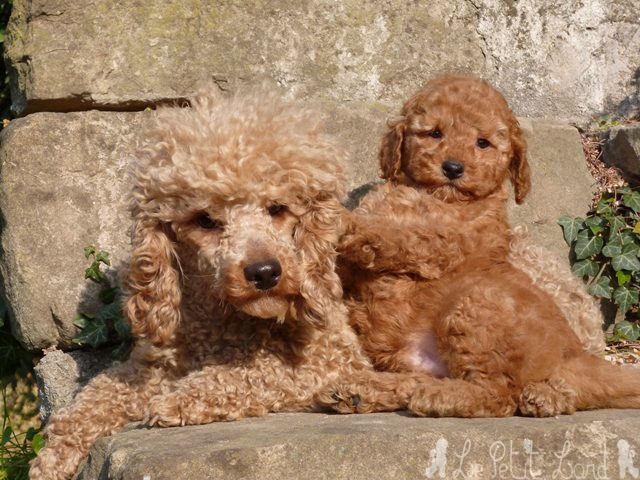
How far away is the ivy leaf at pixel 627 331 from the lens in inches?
242

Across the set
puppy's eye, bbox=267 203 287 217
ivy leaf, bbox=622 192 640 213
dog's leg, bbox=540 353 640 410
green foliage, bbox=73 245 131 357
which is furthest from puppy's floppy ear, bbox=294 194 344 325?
ivy leaf, bbox=622 192 640 213

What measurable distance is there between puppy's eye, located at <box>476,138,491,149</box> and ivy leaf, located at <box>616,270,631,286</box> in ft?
6.05

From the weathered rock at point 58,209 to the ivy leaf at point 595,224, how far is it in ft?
10.8

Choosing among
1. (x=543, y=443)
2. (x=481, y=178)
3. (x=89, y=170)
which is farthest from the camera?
(x=89, y=170)

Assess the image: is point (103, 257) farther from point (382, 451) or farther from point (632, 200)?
point (632, 200)

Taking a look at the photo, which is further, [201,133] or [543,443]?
[201,133]

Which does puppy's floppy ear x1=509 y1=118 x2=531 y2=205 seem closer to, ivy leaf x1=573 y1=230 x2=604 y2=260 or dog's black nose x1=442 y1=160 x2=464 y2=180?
dog's black nose x1=442 y1=160 x2=464 y2=180

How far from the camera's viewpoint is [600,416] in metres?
3.63

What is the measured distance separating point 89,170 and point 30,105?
0.59 meters

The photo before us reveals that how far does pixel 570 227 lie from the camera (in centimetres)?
629

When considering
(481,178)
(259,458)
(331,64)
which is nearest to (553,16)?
(331,64)

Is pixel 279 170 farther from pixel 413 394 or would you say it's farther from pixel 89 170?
pixel 89 170

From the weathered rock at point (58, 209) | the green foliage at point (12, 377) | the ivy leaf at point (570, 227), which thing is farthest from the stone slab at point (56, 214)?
the ivy leaf at point (570, 227)

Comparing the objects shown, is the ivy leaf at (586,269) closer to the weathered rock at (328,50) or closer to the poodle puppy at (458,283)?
the poodle puppy at (458,283)
